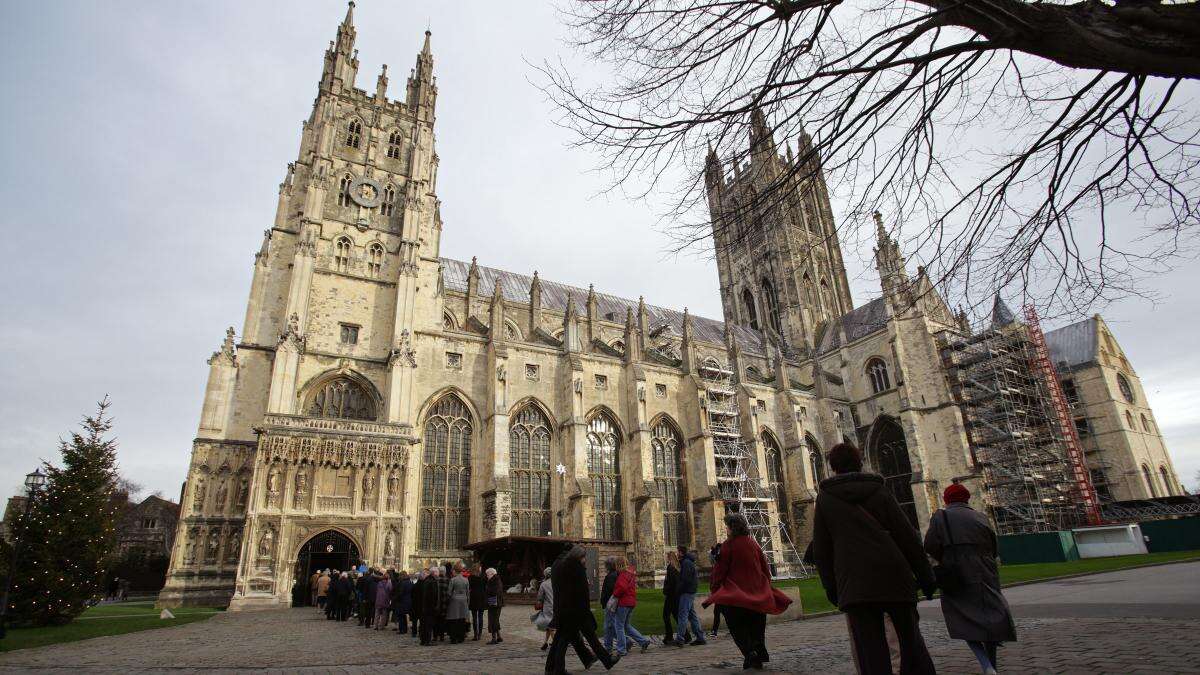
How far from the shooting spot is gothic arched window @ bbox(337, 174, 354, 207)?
93.9 ft

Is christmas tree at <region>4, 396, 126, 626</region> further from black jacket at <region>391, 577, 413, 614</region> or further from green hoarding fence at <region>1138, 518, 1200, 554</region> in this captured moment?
green hoarding fence at <region>1138, 518, 1200, 554</region>

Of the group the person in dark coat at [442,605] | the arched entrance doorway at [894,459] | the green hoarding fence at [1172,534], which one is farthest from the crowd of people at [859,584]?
the green hoarding fence at [1172,534]

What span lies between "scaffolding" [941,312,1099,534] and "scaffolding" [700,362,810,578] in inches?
411

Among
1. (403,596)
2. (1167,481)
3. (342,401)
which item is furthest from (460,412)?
(1167,481)

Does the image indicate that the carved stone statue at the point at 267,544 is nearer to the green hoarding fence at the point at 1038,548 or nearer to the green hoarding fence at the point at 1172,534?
the green hoarding fence at the point at 1038,548

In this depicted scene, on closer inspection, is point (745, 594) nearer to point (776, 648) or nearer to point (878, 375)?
point (776, 648)

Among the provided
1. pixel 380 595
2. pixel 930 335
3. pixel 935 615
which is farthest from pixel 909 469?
pixel 380 595

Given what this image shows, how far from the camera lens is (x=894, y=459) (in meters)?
35.9

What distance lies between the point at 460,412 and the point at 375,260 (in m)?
8.06

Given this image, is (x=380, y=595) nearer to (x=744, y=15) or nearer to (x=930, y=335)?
(x=744, y=15)

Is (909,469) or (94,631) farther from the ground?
(909,469)

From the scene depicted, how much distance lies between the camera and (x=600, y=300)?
138 ft

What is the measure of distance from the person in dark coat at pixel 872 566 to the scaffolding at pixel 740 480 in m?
26.5

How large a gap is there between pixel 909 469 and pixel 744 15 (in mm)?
35620
